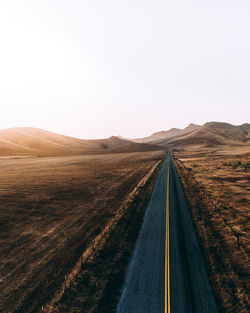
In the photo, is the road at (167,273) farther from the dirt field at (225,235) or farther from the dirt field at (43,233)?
the dirt field at (43,233)

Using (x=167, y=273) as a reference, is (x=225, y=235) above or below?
above

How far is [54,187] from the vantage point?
91.2 feet

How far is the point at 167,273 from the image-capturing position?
9.16 m

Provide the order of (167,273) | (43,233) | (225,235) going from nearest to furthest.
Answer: (167,273) < (225,235) < (43,233)

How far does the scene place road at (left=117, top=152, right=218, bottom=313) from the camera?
7.58 metres

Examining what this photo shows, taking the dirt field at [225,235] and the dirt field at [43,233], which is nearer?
the dirt field at [225,235]

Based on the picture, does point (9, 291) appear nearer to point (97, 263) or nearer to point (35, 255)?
point (35, 255)

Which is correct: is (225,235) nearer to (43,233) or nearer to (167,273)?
(167,273)

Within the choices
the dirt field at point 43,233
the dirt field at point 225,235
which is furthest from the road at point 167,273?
the dirt field at point 43,233

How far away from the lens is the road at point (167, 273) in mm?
7582

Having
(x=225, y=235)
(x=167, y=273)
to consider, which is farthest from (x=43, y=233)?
(x=225, y=235)

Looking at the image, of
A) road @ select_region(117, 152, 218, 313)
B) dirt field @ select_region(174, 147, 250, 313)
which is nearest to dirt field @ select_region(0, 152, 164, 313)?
road @ select_region(117, 152, 218, 313)

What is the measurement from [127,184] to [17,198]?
16.5 m

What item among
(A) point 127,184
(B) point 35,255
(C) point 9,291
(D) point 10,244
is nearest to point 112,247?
(B) point 35,255
